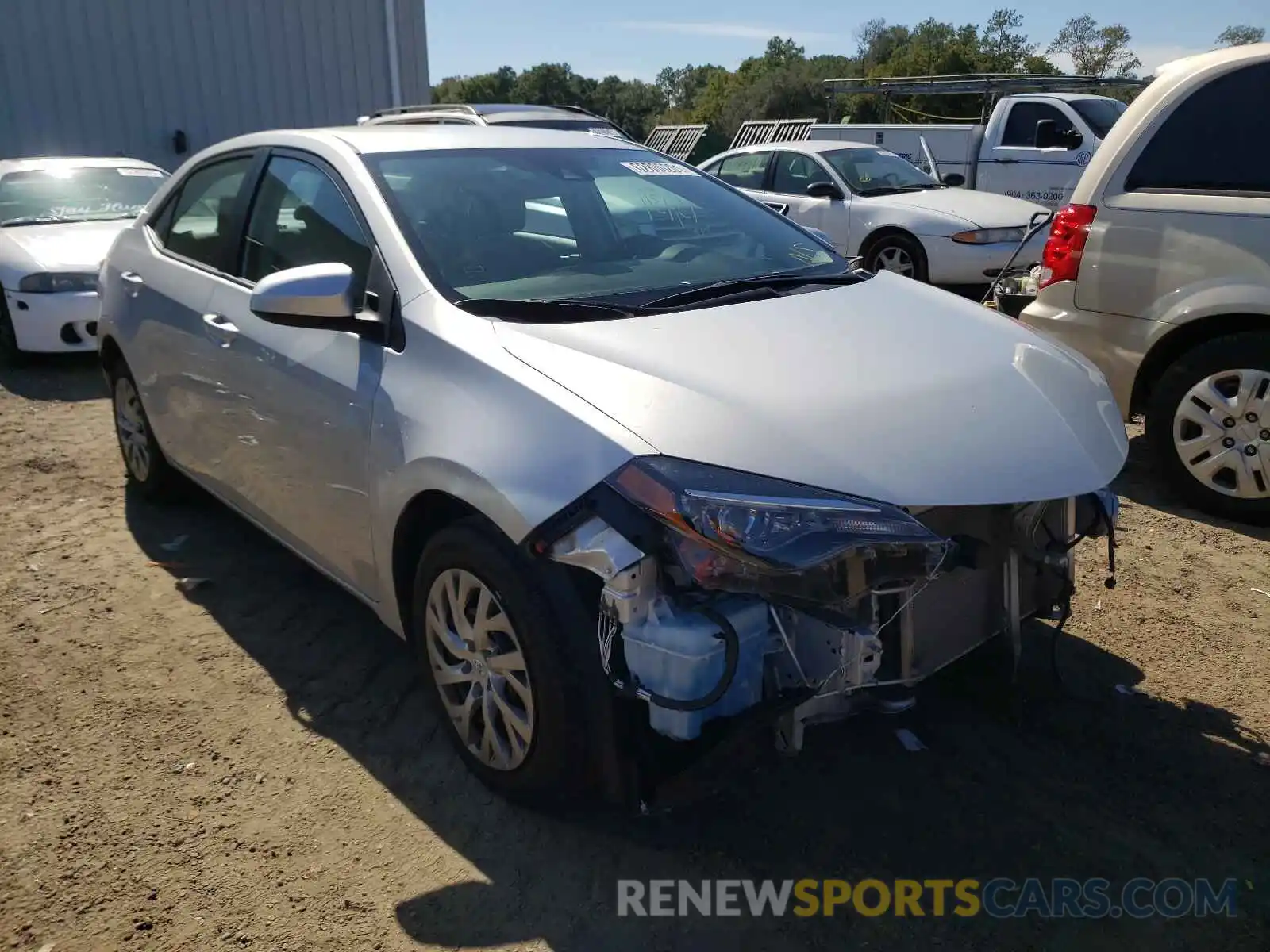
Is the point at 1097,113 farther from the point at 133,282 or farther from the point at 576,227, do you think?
the point at 133,282

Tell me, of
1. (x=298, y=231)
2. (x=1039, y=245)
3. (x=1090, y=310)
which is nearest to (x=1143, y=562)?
(x=1090, y=310)

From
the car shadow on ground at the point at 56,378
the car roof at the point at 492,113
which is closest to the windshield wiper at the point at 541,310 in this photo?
the car shadow on ground at the point at 56,378

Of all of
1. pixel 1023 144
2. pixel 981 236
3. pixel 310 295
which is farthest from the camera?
pixel 1023 144

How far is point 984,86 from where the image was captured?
59.6 ft

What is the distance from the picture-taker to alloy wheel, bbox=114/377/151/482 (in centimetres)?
475

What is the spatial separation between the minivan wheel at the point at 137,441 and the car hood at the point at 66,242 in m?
3.03

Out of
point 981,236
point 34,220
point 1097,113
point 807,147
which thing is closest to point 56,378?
point 34,220

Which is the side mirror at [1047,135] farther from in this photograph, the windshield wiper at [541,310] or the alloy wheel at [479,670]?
the alloy wheel at [479,670]

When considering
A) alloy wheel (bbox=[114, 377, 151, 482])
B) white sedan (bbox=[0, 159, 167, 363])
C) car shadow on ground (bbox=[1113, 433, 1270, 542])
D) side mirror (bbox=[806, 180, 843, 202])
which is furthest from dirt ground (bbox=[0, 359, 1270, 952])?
side mirror (bbox=[806, 180, 843, 202])

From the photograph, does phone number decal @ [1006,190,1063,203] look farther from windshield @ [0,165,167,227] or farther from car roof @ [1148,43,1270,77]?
windshield @ [0,165,167,227]

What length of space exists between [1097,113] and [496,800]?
45.1ft

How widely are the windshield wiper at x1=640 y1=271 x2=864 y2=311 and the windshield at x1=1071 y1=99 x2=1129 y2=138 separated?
11701mm

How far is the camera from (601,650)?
2303 millimetres

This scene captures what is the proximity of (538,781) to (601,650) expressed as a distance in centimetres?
47
